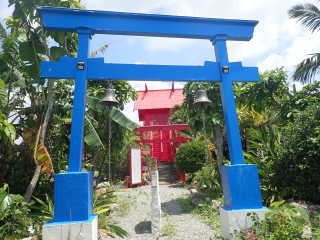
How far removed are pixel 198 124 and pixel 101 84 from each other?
3.88 metres

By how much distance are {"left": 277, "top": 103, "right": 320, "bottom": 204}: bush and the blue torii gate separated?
2020 millimetres

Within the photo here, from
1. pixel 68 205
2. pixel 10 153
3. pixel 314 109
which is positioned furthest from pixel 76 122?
pixel 314 109

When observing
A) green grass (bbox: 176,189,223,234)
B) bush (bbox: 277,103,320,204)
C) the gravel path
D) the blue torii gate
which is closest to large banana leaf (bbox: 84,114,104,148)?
the gravel path

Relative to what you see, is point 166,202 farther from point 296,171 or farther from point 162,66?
point 162,66

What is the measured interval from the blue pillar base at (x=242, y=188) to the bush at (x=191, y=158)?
8.40m

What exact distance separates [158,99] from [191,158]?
807 centimetres

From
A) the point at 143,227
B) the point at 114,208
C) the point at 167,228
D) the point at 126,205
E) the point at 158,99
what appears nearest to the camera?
the point at 167,228

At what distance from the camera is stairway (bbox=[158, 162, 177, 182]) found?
13.4 meters

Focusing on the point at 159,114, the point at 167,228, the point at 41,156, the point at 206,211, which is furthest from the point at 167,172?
the point at 41,156

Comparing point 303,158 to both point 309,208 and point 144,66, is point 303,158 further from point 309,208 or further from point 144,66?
point 144,66

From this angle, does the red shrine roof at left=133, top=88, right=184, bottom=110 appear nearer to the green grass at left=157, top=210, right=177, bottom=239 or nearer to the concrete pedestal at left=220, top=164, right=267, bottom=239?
the green grass at left=157, top=210, right=177, bottom=239

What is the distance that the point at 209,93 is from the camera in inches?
299

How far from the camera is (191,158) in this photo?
11820 millimetres

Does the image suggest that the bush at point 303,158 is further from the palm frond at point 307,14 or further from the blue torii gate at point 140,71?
the palm frond at point 307,14
